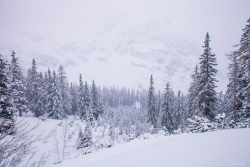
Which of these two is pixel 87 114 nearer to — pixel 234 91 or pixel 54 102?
pixel 54 102

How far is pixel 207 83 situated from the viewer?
1183 centimetres

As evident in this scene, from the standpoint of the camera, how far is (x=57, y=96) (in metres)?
23.5

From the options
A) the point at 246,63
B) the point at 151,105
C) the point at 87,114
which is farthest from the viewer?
the point at 151,105

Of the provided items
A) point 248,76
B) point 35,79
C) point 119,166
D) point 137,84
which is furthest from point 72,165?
point 137,84

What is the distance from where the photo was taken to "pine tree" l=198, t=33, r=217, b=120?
11773 millimetres

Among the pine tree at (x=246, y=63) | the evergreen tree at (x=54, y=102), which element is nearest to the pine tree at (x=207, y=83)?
the pine tree at (x=246, y=63)

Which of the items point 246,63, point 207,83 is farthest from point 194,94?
point 246,63

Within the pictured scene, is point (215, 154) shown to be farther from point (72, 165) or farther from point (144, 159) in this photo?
point (72, 165)

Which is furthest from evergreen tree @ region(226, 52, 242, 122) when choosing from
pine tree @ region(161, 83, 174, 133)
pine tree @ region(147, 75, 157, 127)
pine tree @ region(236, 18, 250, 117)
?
pine tree @ region(147, 75, 157, 127)

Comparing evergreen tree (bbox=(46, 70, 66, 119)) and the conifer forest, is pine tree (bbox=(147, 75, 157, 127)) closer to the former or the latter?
the conifer forest

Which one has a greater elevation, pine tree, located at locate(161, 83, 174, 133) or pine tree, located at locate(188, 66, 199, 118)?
pine tree, located at locate(188, 66, 199, 118)

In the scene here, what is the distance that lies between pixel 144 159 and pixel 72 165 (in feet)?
7.91

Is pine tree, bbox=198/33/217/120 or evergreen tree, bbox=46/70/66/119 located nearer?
pine tree, bbox=198/33/217/120

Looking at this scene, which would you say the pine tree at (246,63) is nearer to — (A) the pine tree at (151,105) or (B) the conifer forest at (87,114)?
(B) the conifer forest at (87,114)
